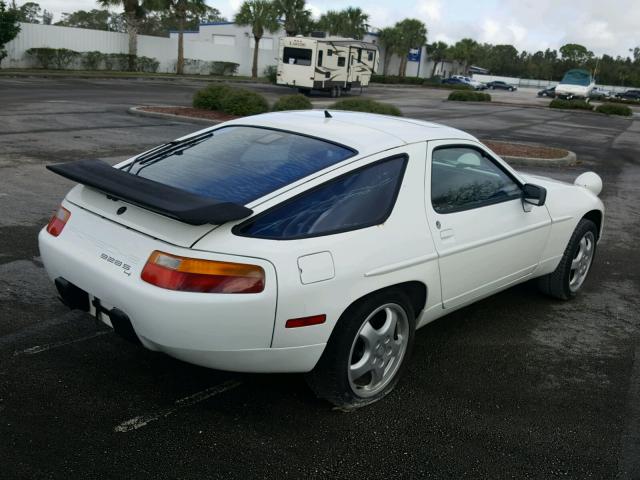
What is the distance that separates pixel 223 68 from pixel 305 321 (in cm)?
5176

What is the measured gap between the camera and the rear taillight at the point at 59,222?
11.7 ft

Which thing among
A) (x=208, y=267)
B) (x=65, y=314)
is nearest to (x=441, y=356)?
(x=208, y=267)

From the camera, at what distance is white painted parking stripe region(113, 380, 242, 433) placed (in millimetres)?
3184

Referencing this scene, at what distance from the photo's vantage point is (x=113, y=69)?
1673 inches

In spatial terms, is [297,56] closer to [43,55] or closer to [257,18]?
[43,55]

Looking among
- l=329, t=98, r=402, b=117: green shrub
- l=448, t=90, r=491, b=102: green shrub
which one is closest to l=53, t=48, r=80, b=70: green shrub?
l=448, t=90, r=491, b=102: green shrub

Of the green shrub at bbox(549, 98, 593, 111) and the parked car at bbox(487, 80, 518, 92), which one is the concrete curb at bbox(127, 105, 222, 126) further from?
the parked car at bbox(487, 80, 518, 92)

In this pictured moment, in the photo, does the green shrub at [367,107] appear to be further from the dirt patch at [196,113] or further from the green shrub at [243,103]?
the dirt patch at [196,113]

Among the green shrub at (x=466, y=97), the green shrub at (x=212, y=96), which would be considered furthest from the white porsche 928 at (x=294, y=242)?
the green shrub at (x=466, y=97)

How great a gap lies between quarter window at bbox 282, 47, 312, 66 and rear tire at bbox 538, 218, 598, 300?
28.3 metres

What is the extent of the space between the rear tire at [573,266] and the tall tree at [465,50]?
311 ft

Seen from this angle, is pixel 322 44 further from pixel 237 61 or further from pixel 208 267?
pixel 208 267

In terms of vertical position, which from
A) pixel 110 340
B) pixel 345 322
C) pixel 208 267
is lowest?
pixel 110 340

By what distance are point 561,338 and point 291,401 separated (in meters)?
2.25
